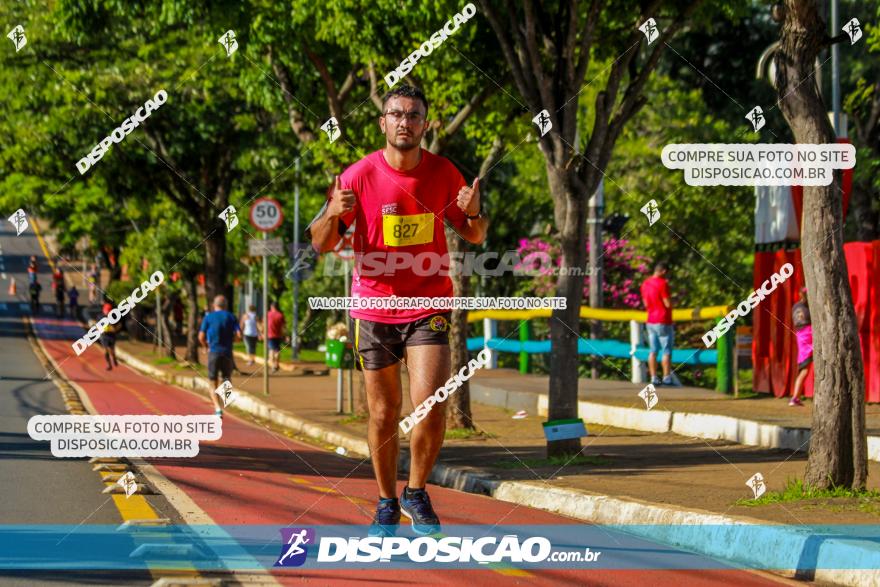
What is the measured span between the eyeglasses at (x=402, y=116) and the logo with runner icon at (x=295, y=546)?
2.12 meters

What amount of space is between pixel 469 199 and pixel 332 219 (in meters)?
0.65

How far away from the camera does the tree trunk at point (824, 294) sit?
9344mm

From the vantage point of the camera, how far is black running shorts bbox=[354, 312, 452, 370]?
6918mm

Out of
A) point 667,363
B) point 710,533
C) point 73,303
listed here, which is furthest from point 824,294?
point 73,303

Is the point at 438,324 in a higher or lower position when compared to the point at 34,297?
higher

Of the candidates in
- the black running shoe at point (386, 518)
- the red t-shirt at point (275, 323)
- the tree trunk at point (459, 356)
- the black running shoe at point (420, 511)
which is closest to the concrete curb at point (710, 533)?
the black running shoe at point (420, 511)

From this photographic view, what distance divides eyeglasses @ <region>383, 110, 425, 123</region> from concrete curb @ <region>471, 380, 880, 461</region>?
7020 mm

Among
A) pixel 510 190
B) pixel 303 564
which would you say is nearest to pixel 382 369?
pixel 303 564

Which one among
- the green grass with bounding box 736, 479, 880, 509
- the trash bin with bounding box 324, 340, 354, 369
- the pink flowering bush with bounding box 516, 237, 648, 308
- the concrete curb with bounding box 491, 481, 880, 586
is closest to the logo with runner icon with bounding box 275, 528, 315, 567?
the concrete curb with bounding box 491, 481, 880, 586

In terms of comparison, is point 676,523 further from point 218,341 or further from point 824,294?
point 218,341

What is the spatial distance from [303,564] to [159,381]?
27.3m

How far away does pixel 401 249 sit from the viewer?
6.84m

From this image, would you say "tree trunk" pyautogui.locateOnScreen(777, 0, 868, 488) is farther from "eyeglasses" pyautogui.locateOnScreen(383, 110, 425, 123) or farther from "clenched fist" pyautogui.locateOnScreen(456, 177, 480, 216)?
"eyeglasses" pyautogui.locateOnScreen(383, 110, 425, 123)

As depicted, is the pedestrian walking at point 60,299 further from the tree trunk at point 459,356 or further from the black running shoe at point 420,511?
the black running shoe at point 420,511
